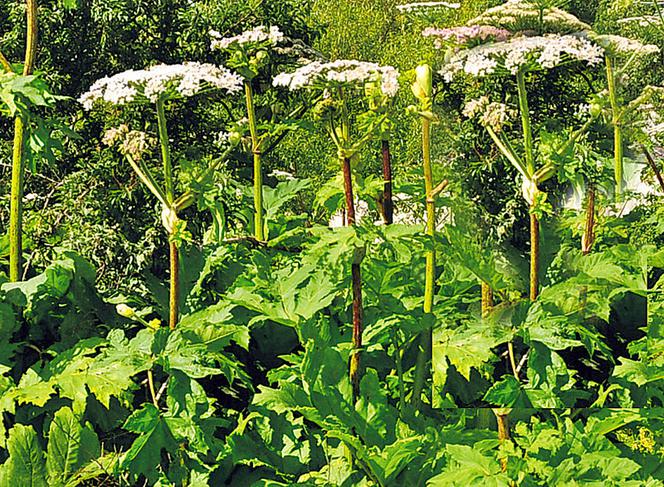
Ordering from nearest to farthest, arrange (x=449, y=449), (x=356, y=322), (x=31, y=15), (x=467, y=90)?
(x=449, y=449)
(x=356, y=322)
(x=467, y=90)
(x=31, y=15)

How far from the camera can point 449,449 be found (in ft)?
7.72

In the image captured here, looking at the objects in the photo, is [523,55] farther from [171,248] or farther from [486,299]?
[171,248]

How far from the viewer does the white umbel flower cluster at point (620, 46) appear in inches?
102

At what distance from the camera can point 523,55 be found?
2.62m

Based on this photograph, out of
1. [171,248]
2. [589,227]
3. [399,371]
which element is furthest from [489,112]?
[171,248]

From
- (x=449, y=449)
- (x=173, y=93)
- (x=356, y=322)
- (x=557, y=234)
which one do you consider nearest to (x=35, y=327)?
(x=173, y=93)

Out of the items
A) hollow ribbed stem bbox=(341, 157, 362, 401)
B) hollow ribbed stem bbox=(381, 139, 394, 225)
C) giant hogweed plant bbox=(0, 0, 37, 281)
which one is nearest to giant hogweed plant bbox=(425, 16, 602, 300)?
hollow ribbed stem bbox=(381, 139, 394, 225)

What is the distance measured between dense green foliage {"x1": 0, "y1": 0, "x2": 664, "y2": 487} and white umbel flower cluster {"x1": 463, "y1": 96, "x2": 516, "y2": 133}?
0.03 meters

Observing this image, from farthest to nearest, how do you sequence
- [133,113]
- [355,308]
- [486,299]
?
[133,113], [486,299], [355,308]

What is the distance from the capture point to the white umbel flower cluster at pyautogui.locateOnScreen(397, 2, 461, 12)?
270 cm

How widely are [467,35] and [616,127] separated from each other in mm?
507

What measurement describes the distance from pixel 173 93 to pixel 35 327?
0.94 m

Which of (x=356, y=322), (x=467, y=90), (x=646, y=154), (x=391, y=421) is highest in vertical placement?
(x=467, y=90)

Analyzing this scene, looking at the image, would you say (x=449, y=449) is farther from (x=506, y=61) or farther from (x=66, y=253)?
(x=66, y=253)
